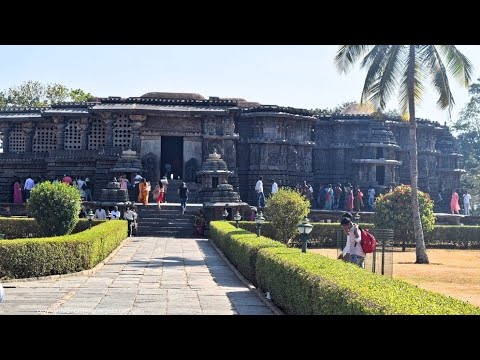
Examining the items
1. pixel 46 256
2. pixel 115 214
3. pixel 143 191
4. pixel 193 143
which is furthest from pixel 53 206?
pixel 193 143

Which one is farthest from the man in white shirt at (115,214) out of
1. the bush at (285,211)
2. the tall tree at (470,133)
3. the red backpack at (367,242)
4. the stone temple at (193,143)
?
the tall tree at (470,133)

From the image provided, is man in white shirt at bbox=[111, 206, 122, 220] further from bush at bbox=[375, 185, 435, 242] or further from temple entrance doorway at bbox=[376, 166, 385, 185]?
temple entrance doorway at bbox=[376, 166, 385, 185]

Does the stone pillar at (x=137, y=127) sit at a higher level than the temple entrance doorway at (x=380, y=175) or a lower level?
higher

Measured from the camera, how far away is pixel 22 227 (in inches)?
915

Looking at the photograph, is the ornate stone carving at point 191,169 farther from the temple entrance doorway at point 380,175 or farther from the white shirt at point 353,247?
the white shirt at point 353,247

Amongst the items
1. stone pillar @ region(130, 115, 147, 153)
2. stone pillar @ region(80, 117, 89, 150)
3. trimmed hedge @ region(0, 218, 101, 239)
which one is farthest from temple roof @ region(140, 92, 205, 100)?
trimmed hedge @ region(0, 218, 101, 239)

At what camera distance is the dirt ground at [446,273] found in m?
13.3

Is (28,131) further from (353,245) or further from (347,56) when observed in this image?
Result: (353,245)

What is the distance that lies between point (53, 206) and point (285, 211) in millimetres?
7493

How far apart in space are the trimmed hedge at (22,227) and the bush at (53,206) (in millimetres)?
2050

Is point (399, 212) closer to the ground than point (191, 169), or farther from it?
closer to the ground

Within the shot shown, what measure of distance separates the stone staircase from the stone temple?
198 inches
